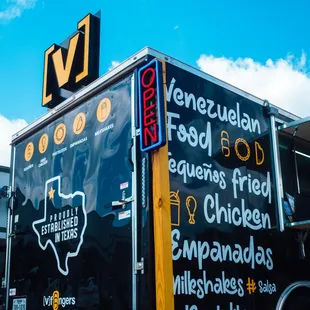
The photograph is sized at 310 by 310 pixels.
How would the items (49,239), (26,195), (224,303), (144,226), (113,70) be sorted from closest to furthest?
(144,226)
(224,303)
(113,70)
(49,239)
(26,195)

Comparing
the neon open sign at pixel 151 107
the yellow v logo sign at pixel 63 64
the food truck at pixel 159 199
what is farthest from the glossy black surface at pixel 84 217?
the yellow v logo sign at pixel 63 64

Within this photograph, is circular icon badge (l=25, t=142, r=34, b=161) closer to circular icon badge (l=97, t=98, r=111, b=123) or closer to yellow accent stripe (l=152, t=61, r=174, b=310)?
circular icon badge (l=97, t=98, r=111, b=123)

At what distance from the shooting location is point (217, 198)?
396 cm

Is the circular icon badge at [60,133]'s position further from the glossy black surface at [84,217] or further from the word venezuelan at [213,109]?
the word venezuelan at [213,109]

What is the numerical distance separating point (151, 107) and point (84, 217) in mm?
1153

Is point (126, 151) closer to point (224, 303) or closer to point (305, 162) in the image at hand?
point (224, 303)

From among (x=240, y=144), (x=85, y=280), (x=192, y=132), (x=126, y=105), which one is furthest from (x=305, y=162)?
(x=85, y=280)

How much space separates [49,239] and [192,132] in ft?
5.52

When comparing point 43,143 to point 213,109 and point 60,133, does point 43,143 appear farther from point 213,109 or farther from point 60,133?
point 213,109

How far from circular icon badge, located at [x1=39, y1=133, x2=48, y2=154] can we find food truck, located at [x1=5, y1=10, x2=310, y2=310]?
0.02m

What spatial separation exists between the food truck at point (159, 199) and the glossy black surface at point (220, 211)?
1 cm

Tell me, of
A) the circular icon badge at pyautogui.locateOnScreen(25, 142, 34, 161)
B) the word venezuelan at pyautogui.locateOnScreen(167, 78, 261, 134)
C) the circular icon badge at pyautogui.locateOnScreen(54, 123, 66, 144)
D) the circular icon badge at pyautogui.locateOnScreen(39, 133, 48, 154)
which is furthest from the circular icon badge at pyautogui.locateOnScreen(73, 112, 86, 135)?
the word venezuelan at pyautogui.locateOnScreen(167, 78, 261, 134)

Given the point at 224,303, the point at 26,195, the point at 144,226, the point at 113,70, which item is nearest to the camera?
the point at 144,226

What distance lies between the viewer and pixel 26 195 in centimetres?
499
